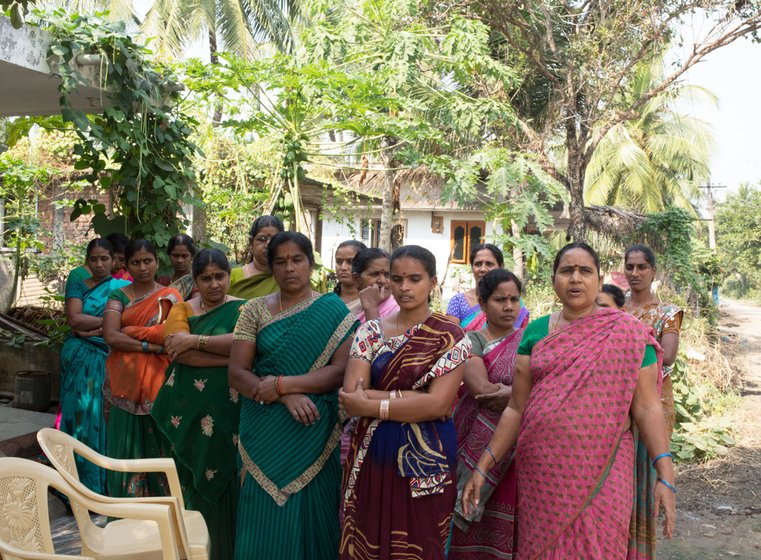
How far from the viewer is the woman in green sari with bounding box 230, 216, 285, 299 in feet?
14.6

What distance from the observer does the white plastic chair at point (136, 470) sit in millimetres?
2830

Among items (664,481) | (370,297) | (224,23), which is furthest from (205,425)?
(224,23)

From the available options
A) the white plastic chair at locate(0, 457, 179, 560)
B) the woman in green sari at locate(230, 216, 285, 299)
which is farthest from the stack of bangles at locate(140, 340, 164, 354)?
the white plastic chair at locate(0, 457, 179, 560)

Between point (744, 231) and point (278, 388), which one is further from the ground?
point (744, 231)

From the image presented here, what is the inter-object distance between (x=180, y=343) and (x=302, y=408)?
0.90m

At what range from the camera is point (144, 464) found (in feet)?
10.4

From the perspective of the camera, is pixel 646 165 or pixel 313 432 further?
pixel 646 165

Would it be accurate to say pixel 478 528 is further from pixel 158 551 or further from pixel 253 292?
pixel 253 292

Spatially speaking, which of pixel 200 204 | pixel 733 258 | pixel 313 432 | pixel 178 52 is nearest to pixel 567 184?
pixel 200 204

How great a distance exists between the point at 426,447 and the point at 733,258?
3442 cm

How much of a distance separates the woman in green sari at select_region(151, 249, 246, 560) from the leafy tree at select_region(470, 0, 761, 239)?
30.1ft

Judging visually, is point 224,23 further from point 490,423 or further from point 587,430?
point 587,430

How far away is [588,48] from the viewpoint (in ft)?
36.9

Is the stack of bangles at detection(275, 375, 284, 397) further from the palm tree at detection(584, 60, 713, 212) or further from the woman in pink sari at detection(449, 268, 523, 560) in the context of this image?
the palm tree at detection(584, 60, 713, 212)
